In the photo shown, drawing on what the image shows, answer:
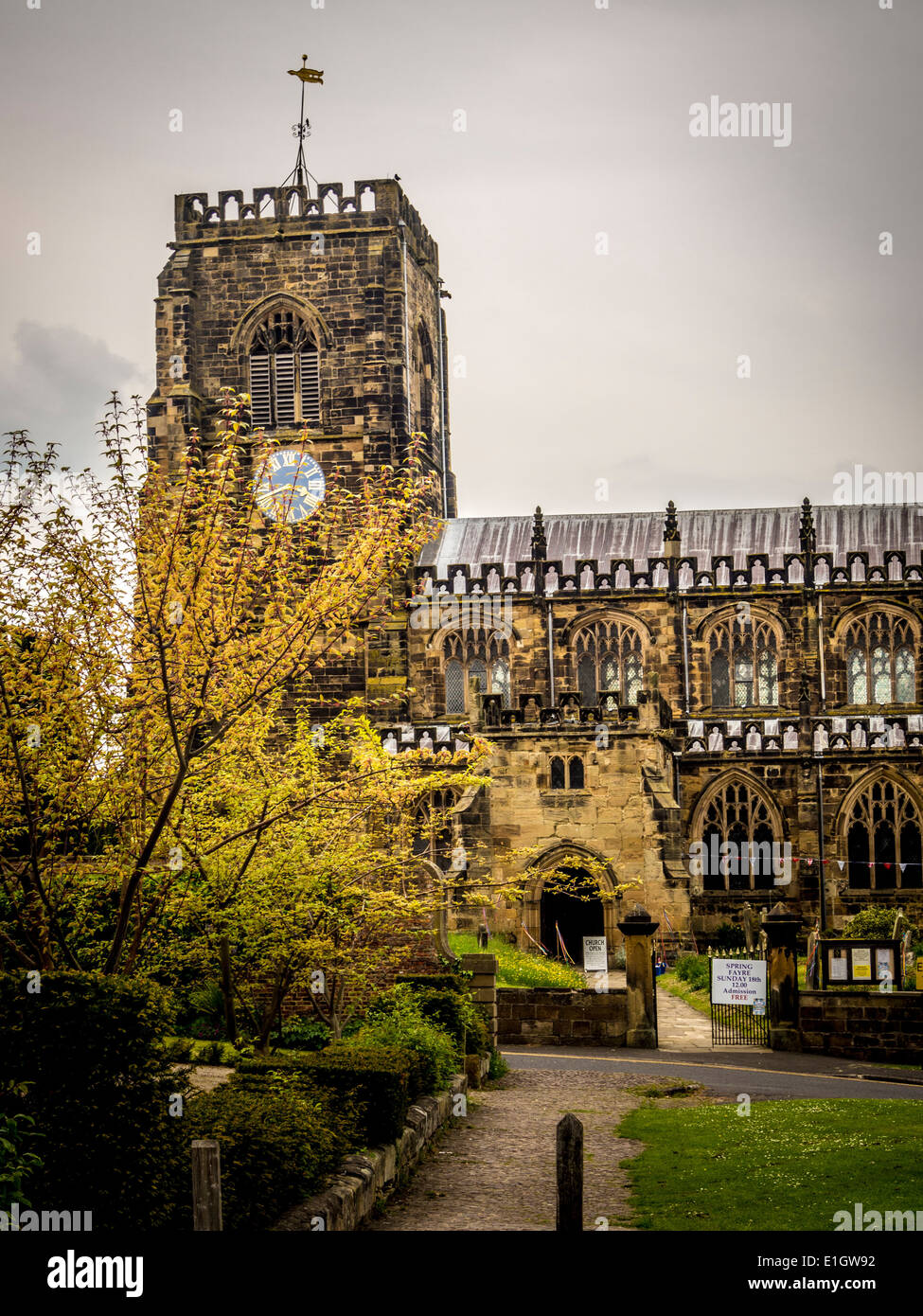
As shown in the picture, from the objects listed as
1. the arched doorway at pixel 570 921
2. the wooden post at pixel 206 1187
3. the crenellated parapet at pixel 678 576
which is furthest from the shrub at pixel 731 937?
the wooden post at pixel 206 1187

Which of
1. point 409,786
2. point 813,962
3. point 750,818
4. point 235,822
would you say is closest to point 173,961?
point 235,822

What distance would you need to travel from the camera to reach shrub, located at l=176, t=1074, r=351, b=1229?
1079 centimetres

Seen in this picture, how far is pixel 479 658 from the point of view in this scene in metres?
48.2

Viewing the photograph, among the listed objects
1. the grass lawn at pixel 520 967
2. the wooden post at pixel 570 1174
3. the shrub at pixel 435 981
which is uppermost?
the wooden post at pixel 570 1174

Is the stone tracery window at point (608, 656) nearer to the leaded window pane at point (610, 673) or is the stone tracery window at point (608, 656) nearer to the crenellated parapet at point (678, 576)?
the leaded window pane at point (610, 673)

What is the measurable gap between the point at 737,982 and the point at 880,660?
22.7 metres

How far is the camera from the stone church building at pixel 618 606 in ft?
146

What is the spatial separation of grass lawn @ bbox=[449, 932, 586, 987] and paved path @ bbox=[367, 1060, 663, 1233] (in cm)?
682

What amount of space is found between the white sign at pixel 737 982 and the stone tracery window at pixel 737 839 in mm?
17723

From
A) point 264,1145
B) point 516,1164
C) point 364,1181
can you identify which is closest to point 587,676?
point 516,1164

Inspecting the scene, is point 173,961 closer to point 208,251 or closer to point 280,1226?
point 280,1226

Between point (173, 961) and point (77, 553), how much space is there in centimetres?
632

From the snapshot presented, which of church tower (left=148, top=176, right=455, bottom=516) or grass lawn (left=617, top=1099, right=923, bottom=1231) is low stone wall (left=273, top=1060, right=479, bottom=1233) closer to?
grass lawn (left=617, top=1099, right=923, bottom=1231)

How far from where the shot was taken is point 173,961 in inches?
716
